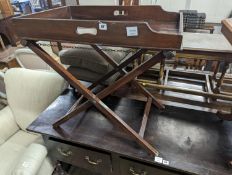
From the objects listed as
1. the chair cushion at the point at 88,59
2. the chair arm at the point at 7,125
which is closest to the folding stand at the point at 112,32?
the chair cushion at the point at 88,59

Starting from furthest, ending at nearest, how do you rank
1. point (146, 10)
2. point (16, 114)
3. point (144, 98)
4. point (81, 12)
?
point (16, 114) < point (144, 98) < point (81, 12) < point (146, 10)

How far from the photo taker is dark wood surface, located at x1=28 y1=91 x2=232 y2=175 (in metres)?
0.73

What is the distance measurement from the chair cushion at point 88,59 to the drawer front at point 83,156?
19.9 inches

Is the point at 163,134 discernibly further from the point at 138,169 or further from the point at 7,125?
the point at 7,125

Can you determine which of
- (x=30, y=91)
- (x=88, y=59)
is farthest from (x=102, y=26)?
(x=30, y=91)

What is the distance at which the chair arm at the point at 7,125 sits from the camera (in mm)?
1267

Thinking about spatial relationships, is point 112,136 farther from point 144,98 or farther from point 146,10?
point 146,10

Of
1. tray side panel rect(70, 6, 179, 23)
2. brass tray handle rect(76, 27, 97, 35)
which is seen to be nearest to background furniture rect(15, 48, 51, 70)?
tray side panel rect(70, 6, 179, 23)

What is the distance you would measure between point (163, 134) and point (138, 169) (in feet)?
0.65

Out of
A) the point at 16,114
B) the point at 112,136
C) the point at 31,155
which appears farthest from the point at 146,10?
the point at 16,114

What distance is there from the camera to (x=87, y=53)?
1184 millimetres

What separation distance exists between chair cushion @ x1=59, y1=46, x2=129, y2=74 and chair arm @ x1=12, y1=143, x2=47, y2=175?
1.82 feet

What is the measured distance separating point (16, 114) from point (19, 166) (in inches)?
21.8

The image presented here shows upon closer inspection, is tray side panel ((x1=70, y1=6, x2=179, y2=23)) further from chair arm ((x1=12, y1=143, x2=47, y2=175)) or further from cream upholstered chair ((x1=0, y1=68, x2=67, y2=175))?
chair arm ((x1=12, y1=143, x2=47, y2=175))
